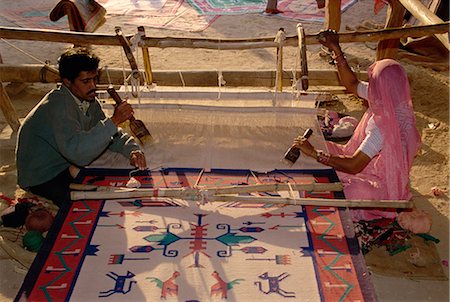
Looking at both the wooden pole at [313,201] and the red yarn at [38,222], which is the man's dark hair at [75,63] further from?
Result: the wooden pole at [313,201]

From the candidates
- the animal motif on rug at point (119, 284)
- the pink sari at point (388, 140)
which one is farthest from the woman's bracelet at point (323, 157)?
the animal motif on rug at point (119, 284)

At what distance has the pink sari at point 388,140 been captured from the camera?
10.5ft

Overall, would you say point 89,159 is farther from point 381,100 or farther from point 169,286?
point 381,100

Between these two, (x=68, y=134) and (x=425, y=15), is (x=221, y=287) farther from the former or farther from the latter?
(x=425, y=15)

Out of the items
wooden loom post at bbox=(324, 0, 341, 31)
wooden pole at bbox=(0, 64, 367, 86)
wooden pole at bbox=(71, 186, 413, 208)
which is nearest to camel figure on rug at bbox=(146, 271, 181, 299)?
wooden pole at bbox=(71, 186, 413, 208)

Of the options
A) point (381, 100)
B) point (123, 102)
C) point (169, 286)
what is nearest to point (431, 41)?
point (381, 100)

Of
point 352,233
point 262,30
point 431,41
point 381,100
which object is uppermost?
point 262,30

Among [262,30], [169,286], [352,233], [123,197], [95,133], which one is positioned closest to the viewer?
[169,286]

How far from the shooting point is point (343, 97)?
5.56 meters

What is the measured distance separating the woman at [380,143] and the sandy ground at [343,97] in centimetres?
52

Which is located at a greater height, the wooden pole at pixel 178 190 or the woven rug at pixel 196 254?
the wooden pole at pixel 178 190

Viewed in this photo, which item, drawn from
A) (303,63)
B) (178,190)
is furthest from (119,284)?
(303,63)

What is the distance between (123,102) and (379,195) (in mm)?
1717

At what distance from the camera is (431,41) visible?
6.17 metres
